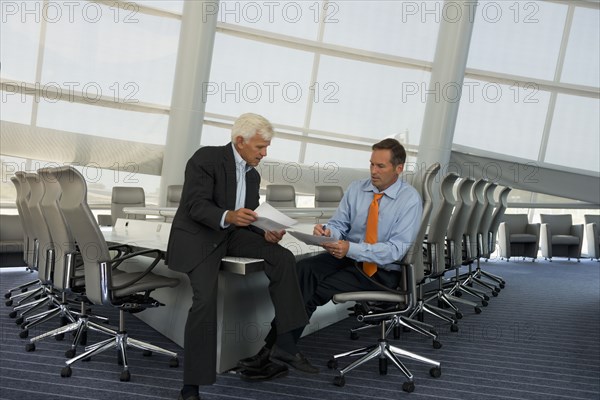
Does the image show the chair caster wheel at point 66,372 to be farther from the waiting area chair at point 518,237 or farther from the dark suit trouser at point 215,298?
the waiting area chair at point 518,237

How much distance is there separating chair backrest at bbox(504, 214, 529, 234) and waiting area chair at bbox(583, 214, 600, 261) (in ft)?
4.28

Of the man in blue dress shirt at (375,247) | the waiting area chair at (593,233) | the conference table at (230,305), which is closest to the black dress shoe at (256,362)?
the man in blue dress shirt at (375,247)

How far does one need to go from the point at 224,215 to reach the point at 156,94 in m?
6.45

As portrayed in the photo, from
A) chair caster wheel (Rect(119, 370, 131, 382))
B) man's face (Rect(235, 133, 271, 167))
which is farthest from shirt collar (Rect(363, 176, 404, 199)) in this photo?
chair caster wheel (Rect(119, 370, 131, 382))

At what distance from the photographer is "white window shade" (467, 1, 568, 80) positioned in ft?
35.7

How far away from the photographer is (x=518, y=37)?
1098 cm

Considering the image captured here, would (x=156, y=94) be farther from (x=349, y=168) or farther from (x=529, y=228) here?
(x=529, y=228)

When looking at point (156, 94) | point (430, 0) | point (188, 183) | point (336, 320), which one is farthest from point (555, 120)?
point (188, 183)

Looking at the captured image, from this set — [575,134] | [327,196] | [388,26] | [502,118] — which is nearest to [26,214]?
[327,196]

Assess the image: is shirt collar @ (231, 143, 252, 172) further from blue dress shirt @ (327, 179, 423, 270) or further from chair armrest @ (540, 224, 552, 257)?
chair armrest @ (540, 224, 552, 257)

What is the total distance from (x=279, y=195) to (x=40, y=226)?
12.5ft

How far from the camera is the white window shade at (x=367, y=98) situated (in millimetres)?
10219

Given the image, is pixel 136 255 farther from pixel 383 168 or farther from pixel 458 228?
pixel 458 228

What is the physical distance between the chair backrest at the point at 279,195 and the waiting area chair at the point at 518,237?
4.61 meters
